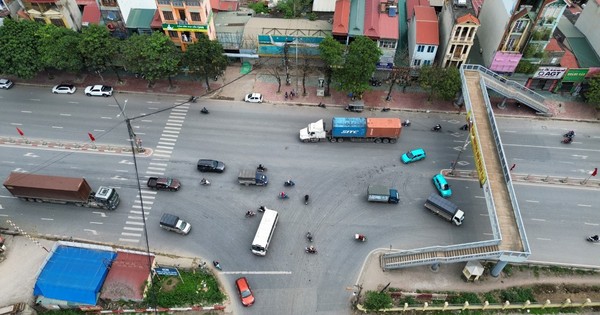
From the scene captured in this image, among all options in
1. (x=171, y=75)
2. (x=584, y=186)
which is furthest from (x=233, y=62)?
(x=584, y=186)

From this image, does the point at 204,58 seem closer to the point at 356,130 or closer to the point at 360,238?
the point at 356,130

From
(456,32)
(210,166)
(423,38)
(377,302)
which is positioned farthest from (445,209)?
(210,166)

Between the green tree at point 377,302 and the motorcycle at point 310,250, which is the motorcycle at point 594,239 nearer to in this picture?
the green tree at point 377,302

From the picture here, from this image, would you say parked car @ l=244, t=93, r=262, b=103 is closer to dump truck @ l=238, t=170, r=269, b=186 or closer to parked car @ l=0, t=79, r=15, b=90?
dump truck @ l=238, t=170, r=269, b=186

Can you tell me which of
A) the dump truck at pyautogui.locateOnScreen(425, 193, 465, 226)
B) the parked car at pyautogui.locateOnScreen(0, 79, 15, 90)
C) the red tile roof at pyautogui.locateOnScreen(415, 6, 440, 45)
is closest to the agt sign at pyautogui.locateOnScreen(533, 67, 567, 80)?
the red tile roof at pyautogui.locateOnScreen(415, 6, 440, 45)

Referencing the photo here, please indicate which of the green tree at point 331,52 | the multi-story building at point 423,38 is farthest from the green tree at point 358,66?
the multi-story building at point 423,38

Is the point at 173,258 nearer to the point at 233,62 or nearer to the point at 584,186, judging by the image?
the point at 233,62
